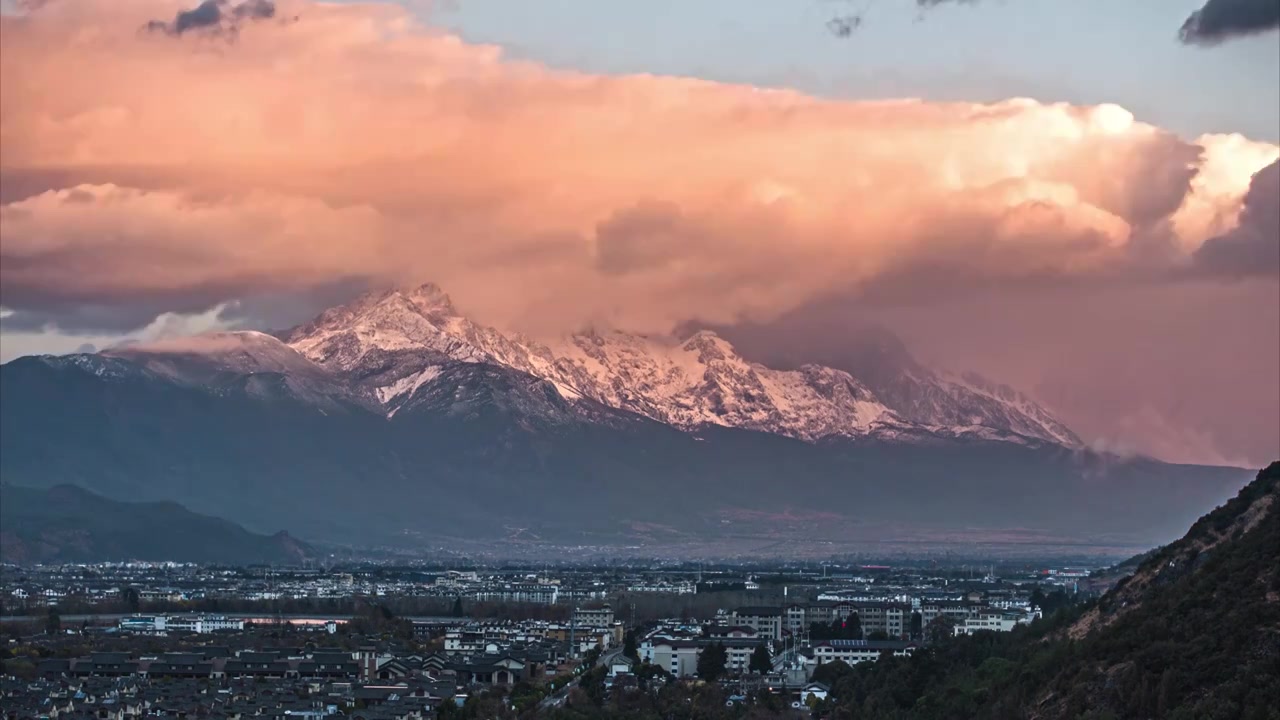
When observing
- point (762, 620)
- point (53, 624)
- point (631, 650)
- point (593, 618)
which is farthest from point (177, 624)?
point (631, 650)

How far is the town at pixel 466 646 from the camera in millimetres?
94688

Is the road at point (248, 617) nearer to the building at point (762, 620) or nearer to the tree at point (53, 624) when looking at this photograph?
the tree at point (53, 624)

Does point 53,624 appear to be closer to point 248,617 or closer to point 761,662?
point 248,617

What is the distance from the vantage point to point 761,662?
110 metres

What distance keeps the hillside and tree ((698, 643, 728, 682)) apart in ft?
30.6

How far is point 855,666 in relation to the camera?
102750 mm

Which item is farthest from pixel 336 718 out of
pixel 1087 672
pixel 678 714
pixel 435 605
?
pixel 435 605

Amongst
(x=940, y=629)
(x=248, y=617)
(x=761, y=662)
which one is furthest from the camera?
(x=248, y=617)

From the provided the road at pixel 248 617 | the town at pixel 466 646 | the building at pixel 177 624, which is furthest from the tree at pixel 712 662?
the road at pixel 248 617

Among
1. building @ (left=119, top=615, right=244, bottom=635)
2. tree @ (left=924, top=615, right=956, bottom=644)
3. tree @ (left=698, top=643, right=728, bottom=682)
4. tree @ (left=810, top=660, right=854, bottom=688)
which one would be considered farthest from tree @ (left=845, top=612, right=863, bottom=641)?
building @ (left=119, top=615, right=244, bottom=635)

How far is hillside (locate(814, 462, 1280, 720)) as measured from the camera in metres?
60.4

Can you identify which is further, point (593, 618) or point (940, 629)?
point (593, 618)

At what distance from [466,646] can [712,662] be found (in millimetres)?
22535

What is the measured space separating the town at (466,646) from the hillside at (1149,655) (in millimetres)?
5320
